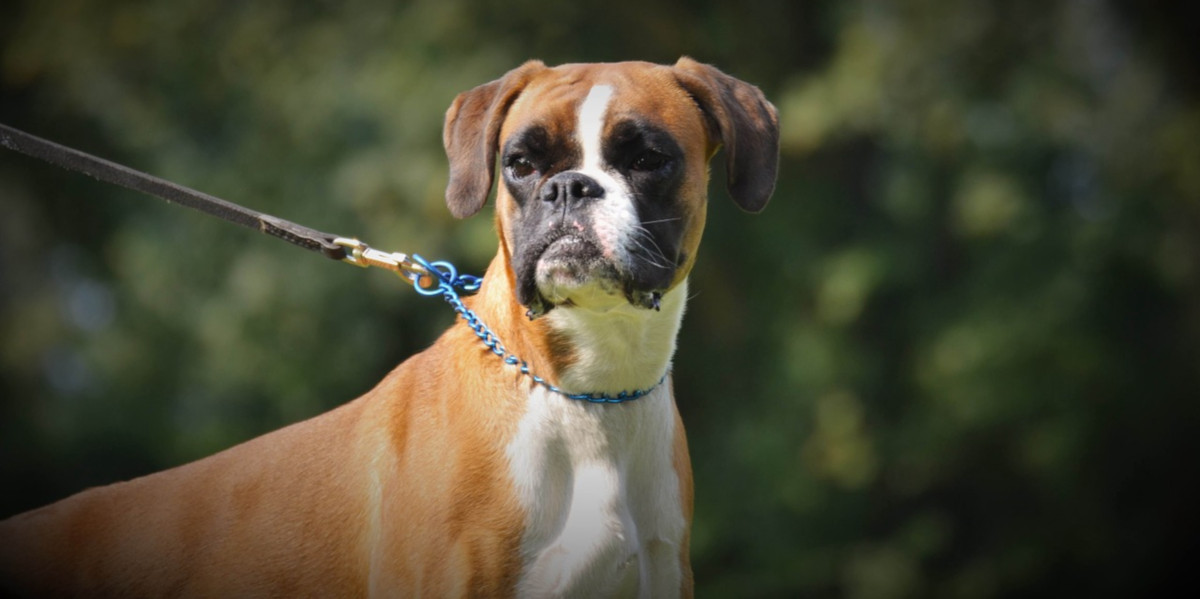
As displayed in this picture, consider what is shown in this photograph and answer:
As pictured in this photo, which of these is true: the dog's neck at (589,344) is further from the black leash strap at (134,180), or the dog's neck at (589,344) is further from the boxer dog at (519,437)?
the black leash strap at (134,180)

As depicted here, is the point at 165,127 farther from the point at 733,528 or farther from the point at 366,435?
the point at 366,435

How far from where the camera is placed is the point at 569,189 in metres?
3.32

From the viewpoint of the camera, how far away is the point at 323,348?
36.7 feet

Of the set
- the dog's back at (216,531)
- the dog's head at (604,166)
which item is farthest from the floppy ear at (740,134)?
the dog's back at (216,531)

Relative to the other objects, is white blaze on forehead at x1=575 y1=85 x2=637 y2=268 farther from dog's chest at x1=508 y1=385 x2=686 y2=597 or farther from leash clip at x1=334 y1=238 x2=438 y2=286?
leash clip at x1=334 y1=238 x2=438 y2=286

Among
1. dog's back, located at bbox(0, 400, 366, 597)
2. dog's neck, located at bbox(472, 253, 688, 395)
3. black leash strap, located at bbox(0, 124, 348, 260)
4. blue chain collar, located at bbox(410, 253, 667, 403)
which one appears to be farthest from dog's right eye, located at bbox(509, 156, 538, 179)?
dog's back, located at bbox(0, 400, 366, 597)

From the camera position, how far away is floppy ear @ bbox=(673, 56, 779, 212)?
3682 millimetres

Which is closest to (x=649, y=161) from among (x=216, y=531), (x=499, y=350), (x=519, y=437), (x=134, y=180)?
(x=499, y=350)

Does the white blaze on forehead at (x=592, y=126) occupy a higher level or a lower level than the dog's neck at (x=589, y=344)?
higher

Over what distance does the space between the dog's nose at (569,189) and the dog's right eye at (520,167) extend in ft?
0.58

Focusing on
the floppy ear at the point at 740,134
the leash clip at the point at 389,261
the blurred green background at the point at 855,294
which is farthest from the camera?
the blurred green background at the point at 855,294

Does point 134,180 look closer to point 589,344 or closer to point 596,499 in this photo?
point 589,344

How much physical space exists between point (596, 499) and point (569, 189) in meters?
0.84

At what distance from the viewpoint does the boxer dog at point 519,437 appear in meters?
3.32
